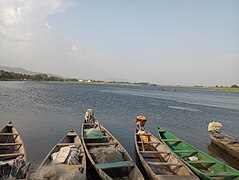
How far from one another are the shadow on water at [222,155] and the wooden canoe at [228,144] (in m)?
0.45

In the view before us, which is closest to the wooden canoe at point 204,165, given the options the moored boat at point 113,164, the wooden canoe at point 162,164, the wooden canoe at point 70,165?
the wooden canoe at point 162,164

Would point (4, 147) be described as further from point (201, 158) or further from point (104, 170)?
point (201, 158)

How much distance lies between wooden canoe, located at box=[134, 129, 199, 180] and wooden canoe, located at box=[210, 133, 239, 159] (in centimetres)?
523

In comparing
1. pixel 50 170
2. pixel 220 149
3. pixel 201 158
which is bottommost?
pixel 220 149

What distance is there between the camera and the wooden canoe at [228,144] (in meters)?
11.8

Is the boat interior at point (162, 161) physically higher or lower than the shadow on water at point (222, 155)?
higher

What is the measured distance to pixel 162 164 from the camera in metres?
8.22

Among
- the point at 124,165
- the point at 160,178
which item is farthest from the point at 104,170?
the point at 160,178

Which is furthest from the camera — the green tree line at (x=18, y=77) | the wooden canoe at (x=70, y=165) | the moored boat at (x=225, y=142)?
the green tree line at (x=18, y=77)

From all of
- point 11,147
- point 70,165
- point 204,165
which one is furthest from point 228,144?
point 11,147

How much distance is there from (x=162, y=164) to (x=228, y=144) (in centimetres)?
736

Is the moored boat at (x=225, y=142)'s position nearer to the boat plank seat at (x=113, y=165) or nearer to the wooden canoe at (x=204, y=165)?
the wooden canoe at (x=204, y=165)

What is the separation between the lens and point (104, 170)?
723 cm

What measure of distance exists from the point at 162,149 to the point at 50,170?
6622mm
